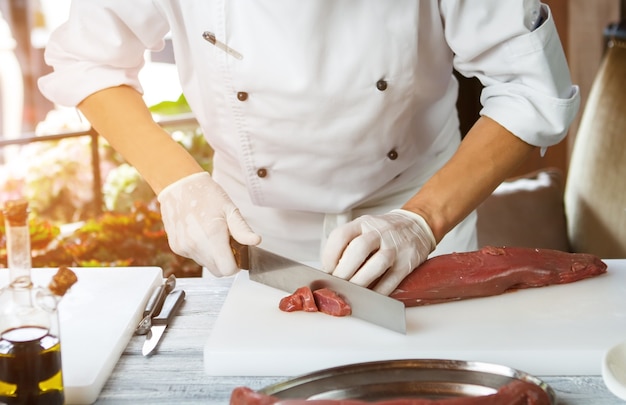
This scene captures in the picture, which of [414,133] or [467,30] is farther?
[414,133]

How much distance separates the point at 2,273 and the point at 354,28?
98 cm

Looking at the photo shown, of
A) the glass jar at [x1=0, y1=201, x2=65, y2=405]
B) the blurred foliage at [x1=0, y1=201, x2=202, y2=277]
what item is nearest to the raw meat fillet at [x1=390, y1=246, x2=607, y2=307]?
the glass jar at [x1=0, y1=201, x2=65, y2=405]

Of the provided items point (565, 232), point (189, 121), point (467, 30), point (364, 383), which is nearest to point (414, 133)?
point (467, 30)

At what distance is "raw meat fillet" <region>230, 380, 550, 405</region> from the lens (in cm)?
121

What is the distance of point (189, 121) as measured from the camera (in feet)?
12.8

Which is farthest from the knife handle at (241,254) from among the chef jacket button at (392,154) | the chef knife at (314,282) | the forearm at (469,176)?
the chef jacket button at (392,154)

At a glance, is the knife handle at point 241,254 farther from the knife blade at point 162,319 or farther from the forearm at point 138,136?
the forearm at point 138,136

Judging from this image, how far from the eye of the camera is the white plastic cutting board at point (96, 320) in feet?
4.62

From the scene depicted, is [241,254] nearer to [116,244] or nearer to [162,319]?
[162,319]

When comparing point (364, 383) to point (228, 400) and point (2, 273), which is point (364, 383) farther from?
point (2, 273)

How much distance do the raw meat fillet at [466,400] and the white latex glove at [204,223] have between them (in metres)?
0.60

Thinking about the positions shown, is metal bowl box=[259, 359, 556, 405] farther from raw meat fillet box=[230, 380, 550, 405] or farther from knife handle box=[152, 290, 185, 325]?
knife handle box=[152, 290, 185, 325]

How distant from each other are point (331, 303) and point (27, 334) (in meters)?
0.59

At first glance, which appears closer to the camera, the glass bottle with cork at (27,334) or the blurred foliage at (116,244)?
the glass bottle with cork at (27,334)
